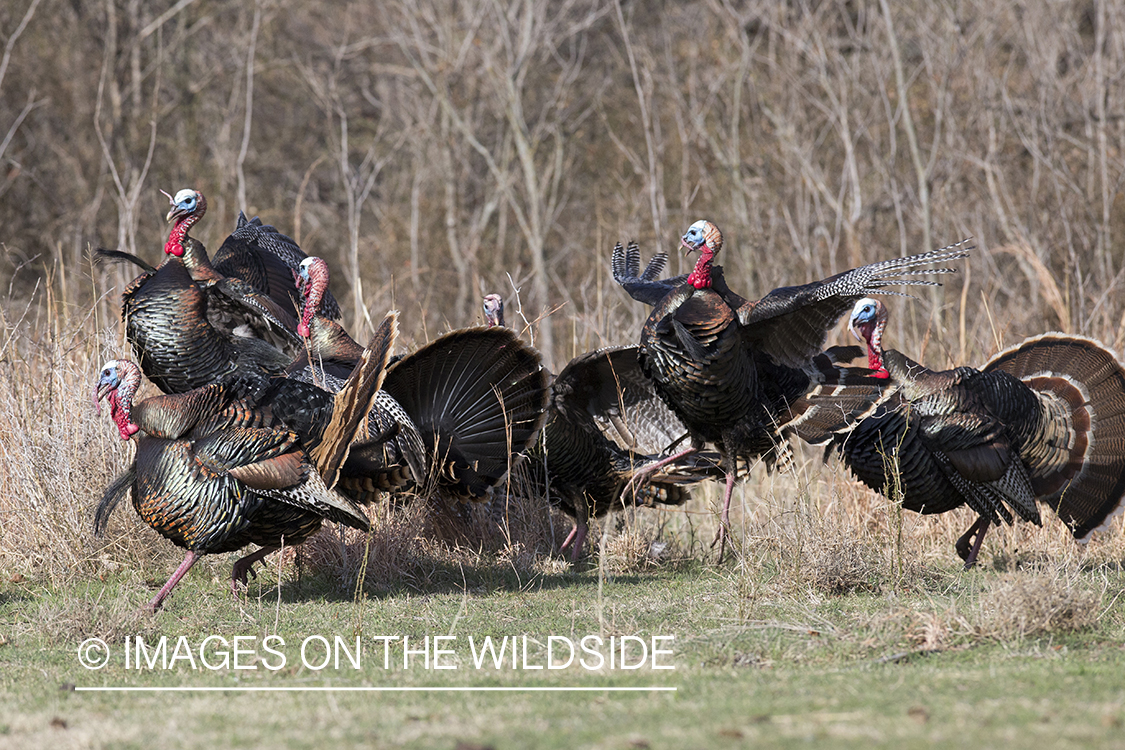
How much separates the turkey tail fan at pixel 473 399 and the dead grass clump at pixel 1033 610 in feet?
7.15

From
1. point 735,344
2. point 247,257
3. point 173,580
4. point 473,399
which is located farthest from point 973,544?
point 247,257

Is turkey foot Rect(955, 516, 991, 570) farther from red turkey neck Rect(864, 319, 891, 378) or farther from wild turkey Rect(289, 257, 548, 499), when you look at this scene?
wild turkey Rect(289, 257, 548, 499)

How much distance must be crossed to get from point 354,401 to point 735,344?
1990 millimetres

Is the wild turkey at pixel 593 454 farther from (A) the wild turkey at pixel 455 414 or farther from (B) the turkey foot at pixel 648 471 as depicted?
(A) the wild turkey at pixel 455 414

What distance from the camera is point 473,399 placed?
552 centimetres

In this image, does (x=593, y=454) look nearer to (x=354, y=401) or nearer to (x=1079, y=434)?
(x=354, y=401)

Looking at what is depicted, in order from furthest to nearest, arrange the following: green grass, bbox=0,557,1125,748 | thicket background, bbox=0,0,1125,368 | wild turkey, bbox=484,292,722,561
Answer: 1. thicket background, bbox=0,0,1125,368
2. wild turkey, bbox=484,292,722,561
3. green grass, bbox=0,557,1125,748

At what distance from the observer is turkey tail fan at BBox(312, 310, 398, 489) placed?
15.2 ft

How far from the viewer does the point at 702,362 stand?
568 centimetres

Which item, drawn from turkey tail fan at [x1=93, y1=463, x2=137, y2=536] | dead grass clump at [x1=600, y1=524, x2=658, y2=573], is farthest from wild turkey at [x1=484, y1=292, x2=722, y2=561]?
turkey tail fan at [x1=93, y1=463, x2=137, y2=536]

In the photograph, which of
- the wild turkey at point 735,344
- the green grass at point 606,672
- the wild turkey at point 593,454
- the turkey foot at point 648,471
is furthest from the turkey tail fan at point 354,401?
the turkey foot at point 648,471

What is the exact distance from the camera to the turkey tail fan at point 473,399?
5.27 meters

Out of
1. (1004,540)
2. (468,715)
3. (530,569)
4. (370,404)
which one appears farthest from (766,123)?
(468,715)

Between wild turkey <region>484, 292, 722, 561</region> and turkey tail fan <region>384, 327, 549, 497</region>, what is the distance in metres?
0.50
